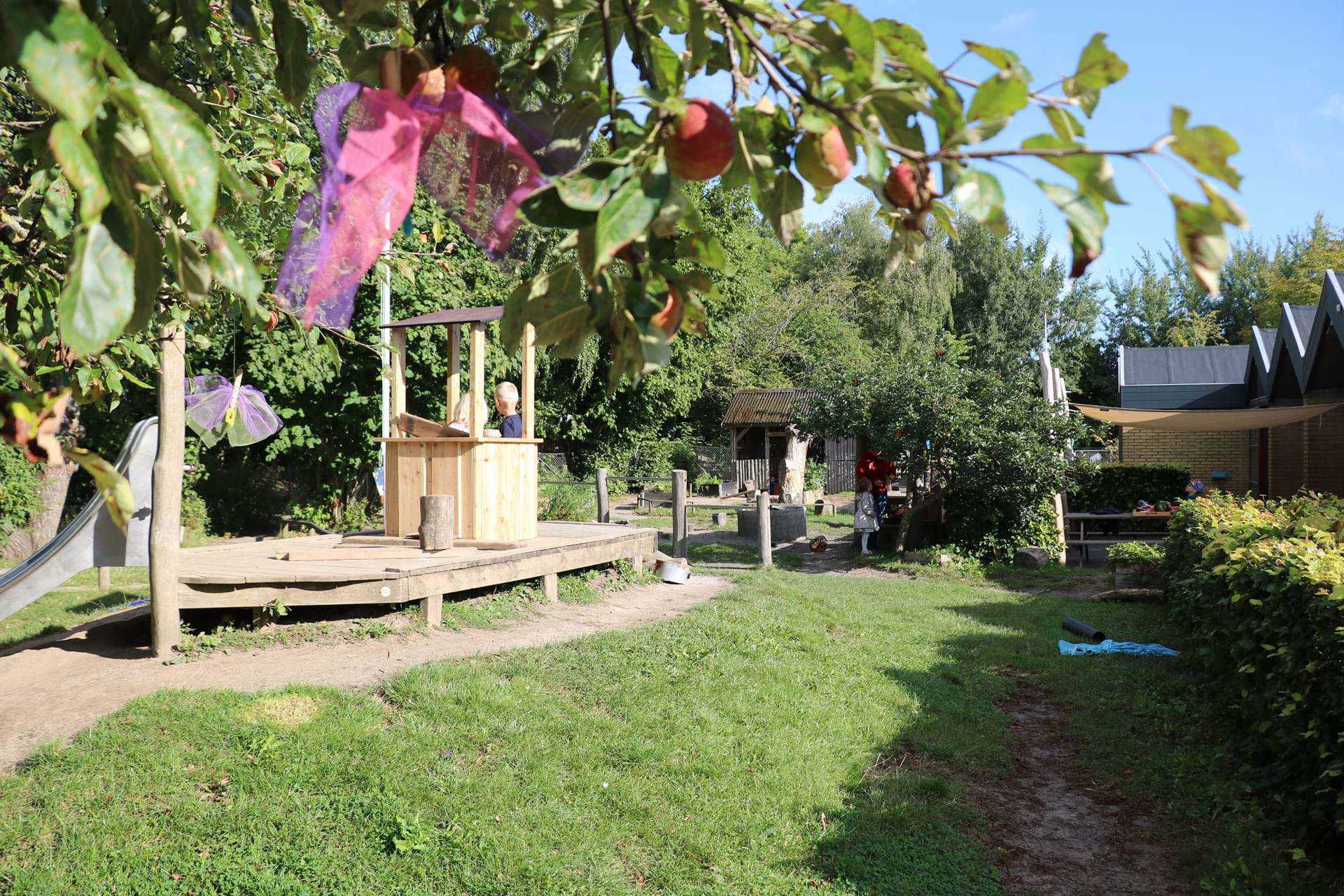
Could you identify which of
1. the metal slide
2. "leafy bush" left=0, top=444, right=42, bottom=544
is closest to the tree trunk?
"leafy bush" left=0, top=444, right=42, bottom=544

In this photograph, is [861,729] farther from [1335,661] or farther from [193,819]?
[193,819]

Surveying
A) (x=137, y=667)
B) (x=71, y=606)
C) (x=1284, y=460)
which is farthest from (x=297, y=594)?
(x=1284, y=460)

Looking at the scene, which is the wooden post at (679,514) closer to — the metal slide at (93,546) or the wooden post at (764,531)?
the wooden post at (764,531)

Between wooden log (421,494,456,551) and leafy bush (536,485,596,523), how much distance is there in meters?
7.61

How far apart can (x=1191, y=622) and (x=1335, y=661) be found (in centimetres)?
458

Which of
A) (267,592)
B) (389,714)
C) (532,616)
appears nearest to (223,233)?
(389,714)

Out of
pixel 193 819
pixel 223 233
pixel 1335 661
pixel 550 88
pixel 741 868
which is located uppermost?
pixel 550 88

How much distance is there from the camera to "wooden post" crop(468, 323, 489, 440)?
8258 mm

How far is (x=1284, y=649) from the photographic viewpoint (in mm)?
4719

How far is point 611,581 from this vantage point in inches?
390

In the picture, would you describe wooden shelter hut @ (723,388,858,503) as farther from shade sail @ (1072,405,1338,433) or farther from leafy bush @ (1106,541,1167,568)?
leafy bush @ (1106,541,1167,568)

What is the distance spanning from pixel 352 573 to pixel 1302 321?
60.2ft

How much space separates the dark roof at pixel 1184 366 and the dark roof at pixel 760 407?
10.1 meters

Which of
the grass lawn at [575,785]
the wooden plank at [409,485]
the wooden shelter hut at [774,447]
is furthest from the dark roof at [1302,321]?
the wooden plank at [409,485]
